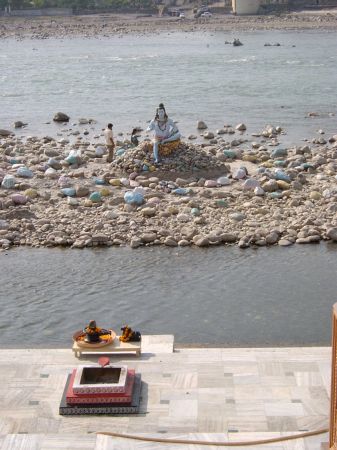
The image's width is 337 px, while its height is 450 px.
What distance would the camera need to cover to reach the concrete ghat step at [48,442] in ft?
29.5

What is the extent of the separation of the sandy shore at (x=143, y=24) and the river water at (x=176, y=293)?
7873 centimetres

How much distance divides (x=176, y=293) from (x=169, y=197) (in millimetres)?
4810

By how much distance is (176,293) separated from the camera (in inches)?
582

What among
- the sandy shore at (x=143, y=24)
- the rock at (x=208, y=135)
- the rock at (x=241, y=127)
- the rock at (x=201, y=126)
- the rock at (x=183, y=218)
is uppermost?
the rock at (x=183, y=218)

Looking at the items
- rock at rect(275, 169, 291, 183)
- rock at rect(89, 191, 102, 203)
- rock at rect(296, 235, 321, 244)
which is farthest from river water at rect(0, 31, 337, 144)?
rock at rect(296, 235, 321, 244)

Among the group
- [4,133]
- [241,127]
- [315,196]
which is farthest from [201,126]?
[315,196]

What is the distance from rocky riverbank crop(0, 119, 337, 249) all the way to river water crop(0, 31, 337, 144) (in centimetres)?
646

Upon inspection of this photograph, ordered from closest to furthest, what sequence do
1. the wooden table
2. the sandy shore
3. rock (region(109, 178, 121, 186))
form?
the wooden table → rock (region(109, 178, 121, 186)) → the sandy shore

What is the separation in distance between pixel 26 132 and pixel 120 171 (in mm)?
10343

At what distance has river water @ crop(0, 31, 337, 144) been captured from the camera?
3362cm

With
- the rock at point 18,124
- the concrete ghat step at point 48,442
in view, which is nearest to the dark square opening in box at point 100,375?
the concrete ghat step at point 48,442

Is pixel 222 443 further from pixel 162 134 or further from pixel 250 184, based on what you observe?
pixel 162 134

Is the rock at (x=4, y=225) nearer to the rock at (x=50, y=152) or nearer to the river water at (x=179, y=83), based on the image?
the rock at (x=50, y=152)

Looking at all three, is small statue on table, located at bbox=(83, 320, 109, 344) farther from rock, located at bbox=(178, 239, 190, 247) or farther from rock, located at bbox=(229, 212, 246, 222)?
rock, located at bbox=(229, 212, 246, 222)
